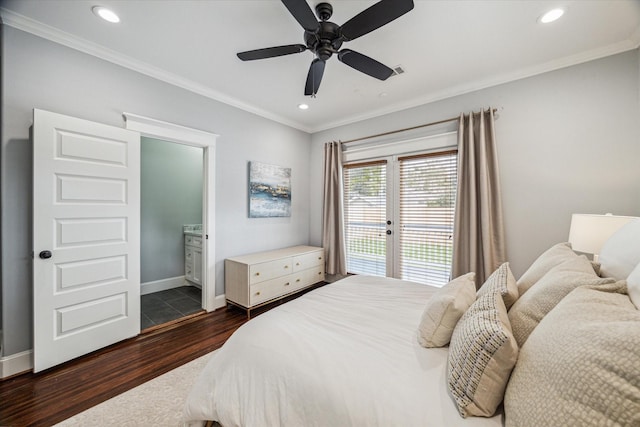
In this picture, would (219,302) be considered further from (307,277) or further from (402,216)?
(402,216)

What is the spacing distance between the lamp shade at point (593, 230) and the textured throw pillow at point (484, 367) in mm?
1581

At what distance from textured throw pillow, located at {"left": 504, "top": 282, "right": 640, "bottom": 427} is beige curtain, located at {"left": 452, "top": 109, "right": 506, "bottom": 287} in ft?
6.58

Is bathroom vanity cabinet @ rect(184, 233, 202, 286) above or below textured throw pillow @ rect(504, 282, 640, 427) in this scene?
below

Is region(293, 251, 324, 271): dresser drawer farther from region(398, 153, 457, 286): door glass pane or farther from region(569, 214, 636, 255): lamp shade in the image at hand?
region(569, 214, 636, 255): lamp shade

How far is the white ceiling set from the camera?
1.79 meters

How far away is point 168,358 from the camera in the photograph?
2158mm

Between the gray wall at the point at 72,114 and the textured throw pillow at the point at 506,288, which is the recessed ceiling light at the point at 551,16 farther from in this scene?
the gray wall at the point at 72,114

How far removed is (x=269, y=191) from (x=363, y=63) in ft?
7.66

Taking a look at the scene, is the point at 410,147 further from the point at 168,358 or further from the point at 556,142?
the point at 168,358

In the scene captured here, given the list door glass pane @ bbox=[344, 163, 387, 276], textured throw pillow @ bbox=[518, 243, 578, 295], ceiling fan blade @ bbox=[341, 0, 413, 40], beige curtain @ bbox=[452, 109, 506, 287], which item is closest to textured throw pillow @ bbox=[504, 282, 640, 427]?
textured throw pillow @ bbox=[518, 243, 578, 295]

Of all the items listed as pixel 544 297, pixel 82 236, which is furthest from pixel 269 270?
pixel 544 297

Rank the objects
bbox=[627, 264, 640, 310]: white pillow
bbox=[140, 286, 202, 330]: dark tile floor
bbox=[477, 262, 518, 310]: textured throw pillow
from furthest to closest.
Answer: bbox=[140, 286, 202, 330]: dark tile floor → bbox=[477, 262, 518, 310]: textured throw pillow → bbox=[627, 264, 640, 310]: white pillow

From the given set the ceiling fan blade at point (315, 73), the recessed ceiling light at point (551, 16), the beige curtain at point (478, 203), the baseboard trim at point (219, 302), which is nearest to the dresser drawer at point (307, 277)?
the baseboard trim at point (219, 302)

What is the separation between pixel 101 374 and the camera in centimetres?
194
